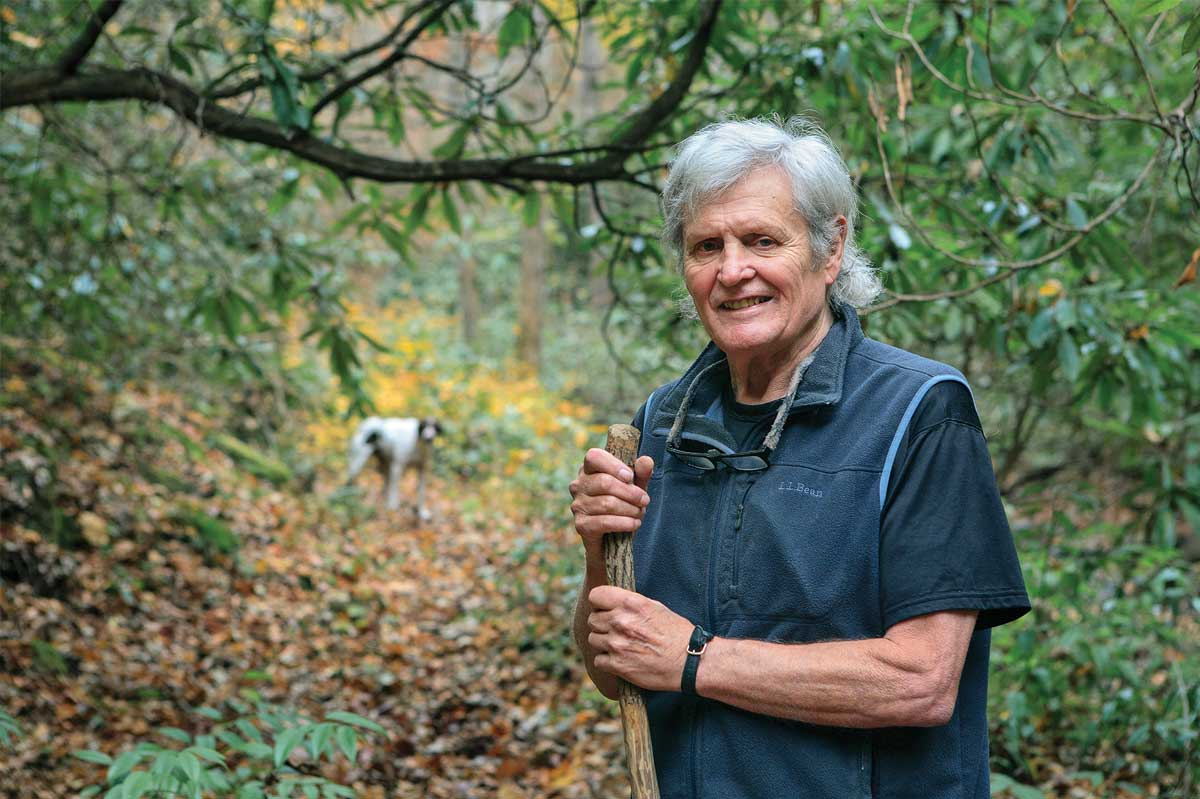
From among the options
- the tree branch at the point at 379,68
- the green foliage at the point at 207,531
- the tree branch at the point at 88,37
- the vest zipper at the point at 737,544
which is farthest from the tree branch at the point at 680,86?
the green foliage at the point at 207,531

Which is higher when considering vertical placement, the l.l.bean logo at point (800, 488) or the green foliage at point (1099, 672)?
the l.l.bean logo at point (800, 488)

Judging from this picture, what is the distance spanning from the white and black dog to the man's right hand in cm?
747

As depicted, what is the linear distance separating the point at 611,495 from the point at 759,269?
0.49 m

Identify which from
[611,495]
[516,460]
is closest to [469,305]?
[516,460]

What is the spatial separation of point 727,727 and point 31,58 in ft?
15.4

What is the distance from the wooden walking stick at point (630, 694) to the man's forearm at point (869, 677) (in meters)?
0.23

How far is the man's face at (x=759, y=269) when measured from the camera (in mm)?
1871

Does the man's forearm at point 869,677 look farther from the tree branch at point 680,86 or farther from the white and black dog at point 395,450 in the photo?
the white and black dog at point 395,450

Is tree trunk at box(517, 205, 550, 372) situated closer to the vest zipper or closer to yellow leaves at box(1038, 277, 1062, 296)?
yellow leaves at box(1038, 277, 1062, 296)

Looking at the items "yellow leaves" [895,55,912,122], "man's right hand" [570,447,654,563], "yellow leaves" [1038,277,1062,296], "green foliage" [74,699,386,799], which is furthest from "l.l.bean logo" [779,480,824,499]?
"yellow leaves" [1038,277,1062,296]

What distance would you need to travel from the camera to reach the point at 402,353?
6.10m

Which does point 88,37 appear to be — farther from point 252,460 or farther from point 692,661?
point 252,460

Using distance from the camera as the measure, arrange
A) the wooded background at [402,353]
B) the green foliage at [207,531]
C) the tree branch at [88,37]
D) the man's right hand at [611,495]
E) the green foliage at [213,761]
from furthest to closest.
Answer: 1. the green foliage at [207,531]
2. the wooded background at [402,353]
3. the tree branch at [88,37]
4. the green foliage at [213,761]
5. the man's right hand at [611,495]

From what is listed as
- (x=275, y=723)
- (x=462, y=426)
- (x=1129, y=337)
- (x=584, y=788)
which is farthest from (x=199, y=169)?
(x=462, y=426)
